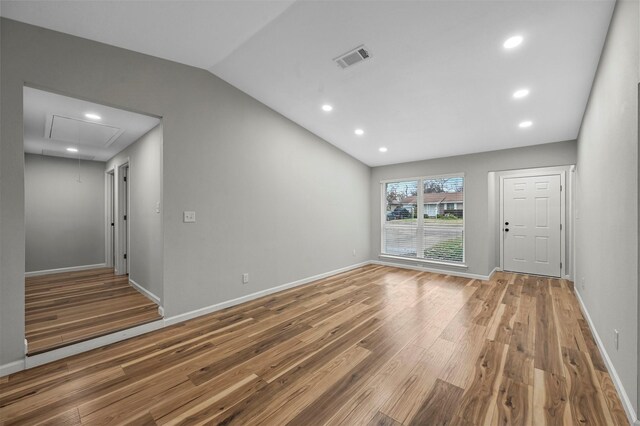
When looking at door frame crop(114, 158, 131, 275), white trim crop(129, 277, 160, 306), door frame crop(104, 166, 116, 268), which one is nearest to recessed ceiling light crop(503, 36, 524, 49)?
white trim crop(129, 277, 160, 306)

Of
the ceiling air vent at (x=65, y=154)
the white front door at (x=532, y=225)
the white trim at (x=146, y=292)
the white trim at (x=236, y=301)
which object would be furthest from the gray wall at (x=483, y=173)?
the ceiling air vent at (x=65, y=154)

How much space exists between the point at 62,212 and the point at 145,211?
3152 millimetres

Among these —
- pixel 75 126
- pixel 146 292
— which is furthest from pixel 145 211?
pixel 75 126

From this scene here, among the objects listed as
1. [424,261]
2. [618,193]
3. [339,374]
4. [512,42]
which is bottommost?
[339,374]

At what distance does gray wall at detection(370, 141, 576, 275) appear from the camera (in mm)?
4355

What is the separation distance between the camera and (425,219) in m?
5.68

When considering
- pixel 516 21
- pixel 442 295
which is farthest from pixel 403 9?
pixel 442 295

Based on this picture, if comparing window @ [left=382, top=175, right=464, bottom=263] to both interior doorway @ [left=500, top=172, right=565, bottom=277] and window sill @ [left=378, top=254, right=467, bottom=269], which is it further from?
interior doorway @ [left=500, top=172, right=565, bottom=277]

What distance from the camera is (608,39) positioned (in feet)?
6.51

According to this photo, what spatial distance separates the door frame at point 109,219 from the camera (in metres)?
5.62

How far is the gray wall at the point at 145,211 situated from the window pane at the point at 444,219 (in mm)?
5114

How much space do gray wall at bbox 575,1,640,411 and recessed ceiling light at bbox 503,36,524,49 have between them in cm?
55

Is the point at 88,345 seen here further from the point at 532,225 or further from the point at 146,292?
the point at 532,225

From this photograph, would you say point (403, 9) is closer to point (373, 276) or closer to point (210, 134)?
point (210, 134)
